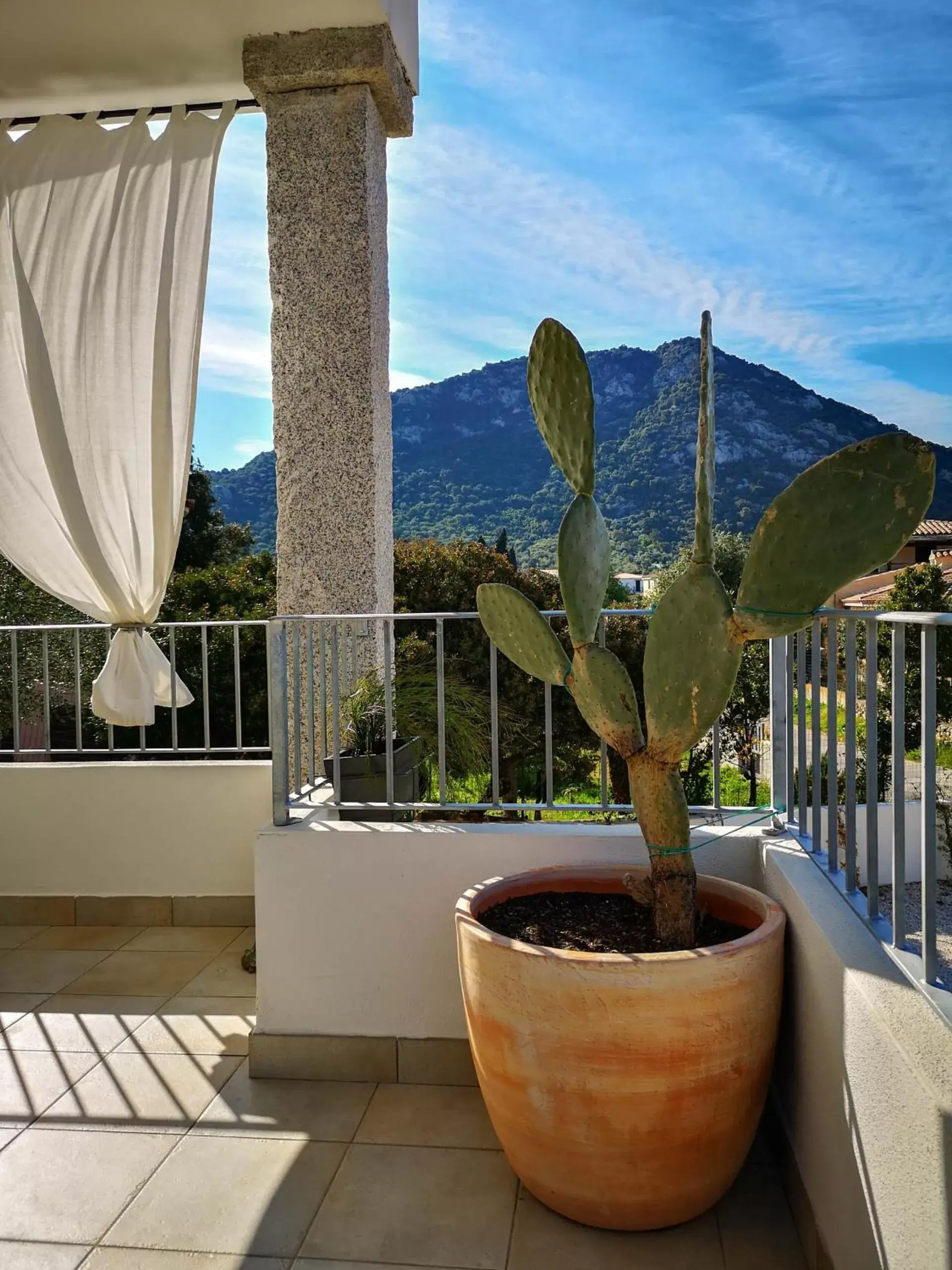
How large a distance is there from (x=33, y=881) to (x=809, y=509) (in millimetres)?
3220

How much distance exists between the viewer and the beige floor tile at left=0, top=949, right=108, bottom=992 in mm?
3008

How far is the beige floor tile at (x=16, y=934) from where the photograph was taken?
339 cm

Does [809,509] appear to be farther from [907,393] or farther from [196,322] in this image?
[907,393]

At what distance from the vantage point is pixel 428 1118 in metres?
2.18

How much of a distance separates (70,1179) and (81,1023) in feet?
2.65

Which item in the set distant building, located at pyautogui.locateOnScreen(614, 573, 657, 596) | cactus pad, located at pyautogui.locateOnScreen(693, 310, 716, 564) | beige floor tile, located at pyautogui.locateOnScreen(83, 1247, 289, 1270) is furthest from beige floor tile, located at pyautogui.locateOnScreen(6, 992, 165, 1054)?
distant building, located at pyautogui.locateOnScreen(614, 573, 657, 596)

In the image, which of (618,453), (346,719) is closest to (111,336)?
(346,719)

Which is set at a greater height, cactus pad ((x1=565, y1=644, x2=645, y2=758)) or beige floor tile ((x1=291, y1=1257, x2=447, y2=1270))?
cactus pad ((x1=565, y1=644, x2=645, y2=758))

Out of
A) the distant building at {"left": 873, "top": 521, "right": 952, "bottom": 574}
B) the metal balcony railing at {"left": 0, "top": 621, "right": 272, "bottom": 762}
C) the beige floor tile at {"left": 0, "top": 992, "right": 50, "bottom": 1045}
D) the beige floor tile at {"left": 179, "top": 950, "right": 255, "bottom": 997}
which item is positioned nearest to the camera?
the beige floor tile at {"left": 0, "top": 992, "right": 50, "bottom": 1045}

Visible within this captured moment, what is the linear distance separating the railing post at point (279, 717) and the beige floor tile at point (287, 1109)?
2.12ft

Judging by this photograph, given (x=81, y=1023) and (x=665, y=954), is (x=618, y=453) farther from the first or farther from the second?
Result: (x=665, y=954)

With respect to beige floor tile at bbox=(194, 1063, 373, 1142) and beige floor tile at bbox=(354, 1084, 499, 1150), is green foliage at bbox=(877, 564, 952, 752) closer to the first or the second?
beige floor tile at bbox=(354, 1084, 499, 1150)

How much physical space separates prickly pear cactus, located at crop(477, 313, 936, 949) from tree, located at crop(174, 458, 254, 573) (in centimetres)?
1123


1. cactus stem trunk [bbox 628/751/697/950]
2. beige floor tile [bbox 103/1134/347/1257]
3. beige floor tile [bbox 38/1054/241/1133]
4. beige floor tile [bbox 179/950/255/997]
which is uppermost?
cactus stem trunk [bbox 628/751/697/950]
